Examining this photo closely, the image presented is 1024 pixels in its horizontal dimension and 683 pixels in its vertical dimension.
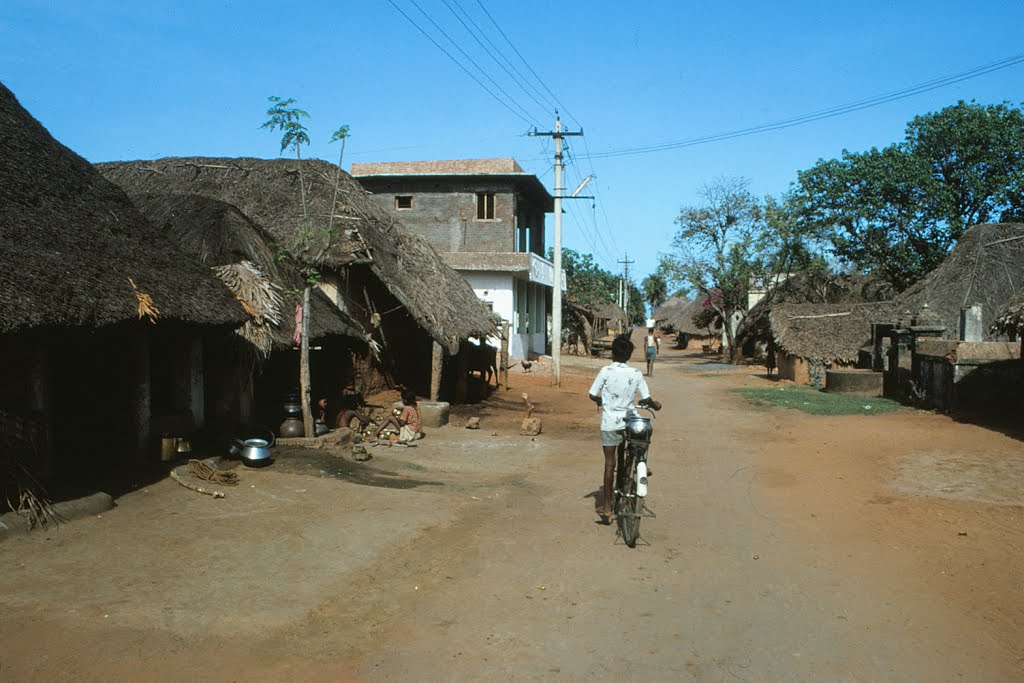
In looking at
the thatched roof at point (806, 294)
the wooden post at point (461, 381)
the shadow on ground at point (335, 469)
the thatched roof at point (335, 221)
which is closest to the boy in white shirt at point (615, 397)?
the shadow on ground at point (335, 469)

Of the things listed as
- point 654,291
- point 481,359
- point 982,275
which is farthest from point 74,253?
point 654,291

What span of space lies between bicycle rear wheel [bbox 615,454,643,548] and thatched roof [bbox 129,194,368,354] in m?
6.51

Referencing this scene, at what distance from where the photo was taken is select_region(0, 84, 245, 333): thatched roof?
24.0 feet

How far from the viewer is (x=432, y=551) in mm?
6797

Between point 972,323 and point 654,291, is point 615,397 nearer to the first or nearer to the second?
point 972,323

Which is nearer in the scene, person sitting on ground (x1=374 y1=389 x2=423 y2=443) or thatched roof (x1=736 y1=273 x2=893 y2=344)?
person sitting on ground (x1=374 y1=389 x2=423 y2=443)

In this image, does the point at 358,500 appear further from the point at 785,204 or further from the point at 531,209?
the point at 785,204

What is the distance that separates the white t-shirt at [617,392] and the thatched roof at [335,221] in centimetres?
852

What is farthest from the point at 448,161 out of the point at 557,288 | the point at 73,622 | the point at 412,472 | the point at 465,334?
the point at 73,622

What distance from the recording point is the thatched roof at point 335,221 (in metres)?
15.9

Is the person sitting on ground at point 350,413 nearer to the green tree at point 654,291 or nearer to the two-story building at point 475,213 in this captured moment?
the two-story building at point 475,213

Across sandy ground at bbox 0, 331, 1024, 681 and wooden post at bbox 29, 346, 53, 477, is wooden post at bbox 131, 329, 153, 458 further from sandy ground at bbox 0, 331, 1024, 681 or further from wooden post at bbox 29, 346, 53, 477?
wooden post at bbox 29, 346, 53, 477

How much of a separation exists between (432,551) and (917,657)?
379 centimetres

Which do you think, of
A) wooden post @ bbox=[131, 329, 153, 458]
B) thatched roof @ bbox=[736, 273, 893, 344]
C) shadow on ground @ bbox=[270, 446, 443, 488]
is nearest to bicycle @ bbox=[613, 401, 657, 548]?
shadow on ground @ bbox=[270, 446, 443, 488]
